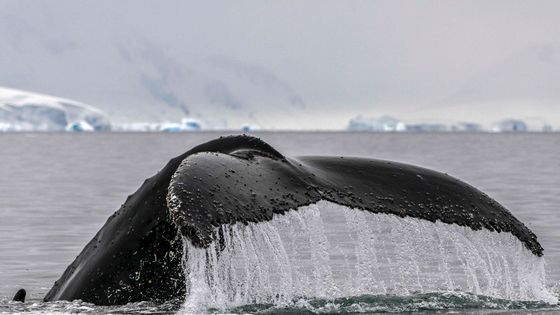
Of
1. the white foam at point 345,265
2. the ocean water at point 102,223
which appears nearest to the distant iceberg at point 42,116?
the ocean water at point 102,223

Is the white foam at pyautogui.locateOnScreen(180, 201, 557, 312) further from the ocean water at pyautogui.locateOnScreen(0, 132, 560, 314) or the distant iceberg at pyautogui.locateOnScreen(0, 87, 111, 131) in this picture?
the distant iceberg at pyautogui.locateOnScreen(0, 87, 111, 131)

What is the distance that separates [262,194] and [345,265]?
657cm

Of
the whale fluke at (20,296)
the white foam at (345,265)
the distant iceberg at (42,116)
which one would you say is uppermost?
the distant iceberg at (42,116)

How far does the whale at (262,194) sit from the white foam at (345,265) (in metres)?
0.08

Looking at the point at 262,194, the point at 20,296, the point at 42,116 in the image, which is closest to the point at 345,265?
the point at 20,296

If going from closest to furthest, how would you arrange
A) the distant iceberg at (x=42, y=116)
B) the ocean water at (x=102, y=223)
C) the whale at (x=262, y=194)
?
1. the whale at (x=262, y=194)
2. the ocean water at (x=102, y=223)
3. the distant iceberg at (x=42, y=116)

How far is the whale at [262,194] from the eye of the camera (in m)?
6.04

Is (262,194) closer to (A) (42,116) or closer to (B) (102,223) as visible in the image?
(B) (102,223)

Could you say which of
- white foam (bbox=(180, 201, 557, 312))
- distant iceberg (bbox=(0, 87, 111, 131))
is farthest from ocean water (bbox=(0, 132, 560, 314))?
distant iceberg (bbox=(0, 87, 111, 131))

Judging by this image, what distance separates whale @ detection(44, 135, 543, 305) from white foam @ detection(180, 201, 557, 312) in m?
0.08

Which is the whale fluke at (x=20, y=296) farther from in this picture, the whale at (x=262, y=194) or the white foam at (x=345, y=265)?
the white foam at (x=345, y=265)

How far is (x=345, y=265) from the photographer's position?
12.2 m

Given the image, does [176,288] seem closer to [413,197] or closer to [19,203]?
[413,197]

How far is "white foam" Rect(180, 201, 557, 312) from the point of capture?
19.2ft
